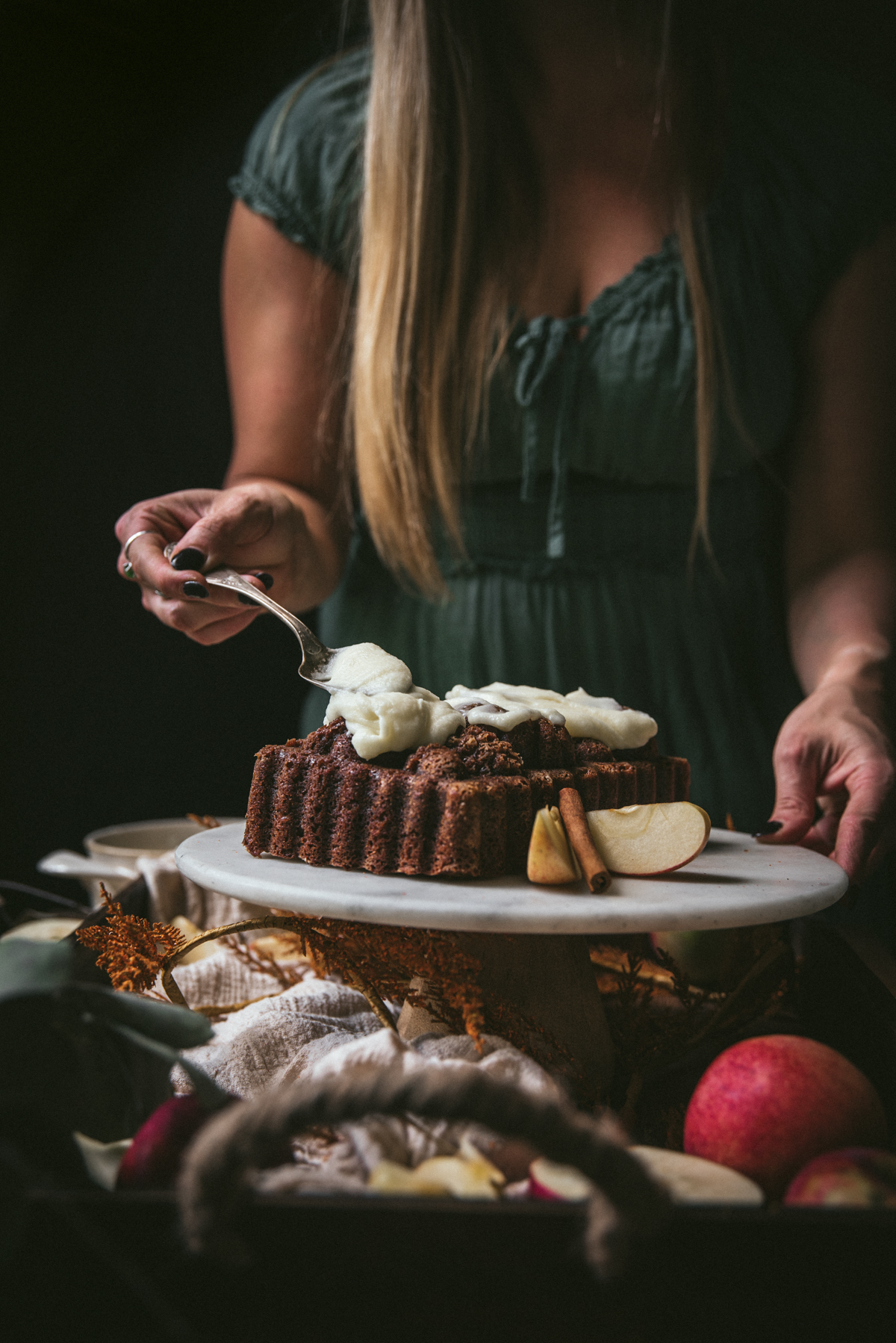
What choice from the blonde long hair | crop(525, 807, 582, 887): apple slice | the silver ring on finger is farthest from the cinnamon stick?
the blonde long hair

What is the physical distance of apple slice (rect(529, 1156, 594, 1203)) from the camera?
1.58ft

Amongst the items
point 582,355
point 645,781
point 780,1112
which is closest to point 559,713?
point 645,781

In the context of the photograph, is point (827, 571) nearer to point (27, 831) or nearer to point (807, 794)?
point (807, 794)

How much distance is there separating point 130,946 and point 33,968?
270mm

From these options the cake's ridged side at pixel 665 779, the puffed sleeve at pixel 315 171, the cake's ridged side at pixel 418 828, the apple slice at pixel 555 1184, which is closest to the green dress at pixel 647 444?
the puffed sleeve at pixel 315 171

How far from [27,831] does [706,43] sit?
2138 millimetres

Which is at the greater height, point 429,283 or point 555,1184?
point 429,283

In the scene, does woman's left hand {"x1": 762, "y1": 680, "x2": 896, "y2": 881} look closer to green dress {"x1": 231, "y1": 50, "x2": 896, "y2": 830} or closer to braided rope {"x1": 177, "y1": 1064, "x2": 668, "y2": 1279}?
green dress {"x1": 231, "y1": 50, "x2": 896, "y2": 830}

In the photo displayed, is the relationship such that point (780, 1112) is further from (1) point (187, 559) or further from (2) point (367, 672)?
(1) point (187, 559)

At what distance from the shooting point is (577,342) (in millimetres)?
1450

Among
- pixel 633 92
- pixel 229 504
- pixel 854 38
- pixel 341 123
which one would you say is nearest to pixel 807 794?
pixel 229 504

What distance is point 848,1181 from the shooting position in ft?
1.55

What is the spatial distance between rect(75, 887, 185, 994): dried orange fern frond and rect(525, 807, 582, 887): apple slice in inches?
11.6

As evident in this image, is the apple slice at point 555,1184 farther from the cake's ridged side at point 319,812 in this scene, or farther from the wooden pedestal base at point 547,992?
the cake's ridged side at point 319,812
